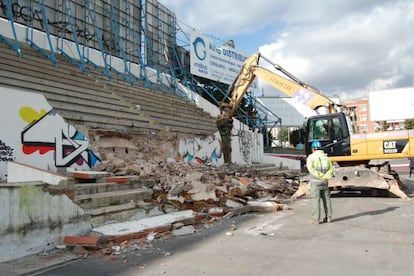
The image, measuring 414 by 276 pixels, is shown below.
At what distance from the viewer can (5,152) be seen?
36.6ft

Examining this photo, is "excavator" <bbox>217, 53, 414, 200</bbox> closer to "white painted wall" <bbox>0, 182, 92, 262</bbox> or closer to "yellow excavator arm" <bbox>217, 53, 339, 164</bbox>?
"yellow excavator arm" <bbox>217, 53, 339, 164</bbox>

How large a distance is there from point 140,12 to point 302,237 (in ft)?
80.8

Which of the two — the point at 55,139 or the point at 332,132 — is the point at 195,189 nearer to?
the point at 55,139

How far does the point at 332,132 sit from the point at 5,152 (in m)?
10.6

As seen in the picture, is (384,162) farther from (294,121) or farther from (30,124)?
(294,121)

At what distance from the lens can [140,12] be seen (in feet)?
96.4

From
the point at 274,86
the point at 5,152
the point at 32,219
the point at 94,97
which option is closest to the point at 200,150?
the point at 274,86

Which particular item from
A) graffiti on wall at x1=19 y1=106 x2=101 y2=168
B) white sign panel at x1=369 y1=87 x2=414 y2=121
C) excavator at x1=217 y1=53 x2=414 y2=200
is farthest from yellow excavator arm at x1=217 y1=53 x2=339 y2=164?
white sign panel at x1=369 y1=87 x2=414 y2=121

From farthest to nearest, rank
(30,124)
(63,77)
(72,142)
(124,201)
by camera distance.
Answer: (63,77) → (72,142) → (30,124) → (124,201)

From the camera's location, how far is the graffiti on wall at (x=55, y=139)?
1194 cm

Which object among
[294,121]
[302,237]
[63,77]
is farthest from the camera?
[294,121]

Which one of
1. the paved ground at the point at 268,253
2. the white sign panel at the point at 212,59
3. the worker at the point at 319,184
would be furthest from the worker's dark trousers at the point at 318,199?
the white sign panel at the point at 212,59

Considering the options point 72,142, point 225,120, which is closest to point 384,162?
point 225,120

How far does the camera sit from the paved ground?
6066 millimetres
